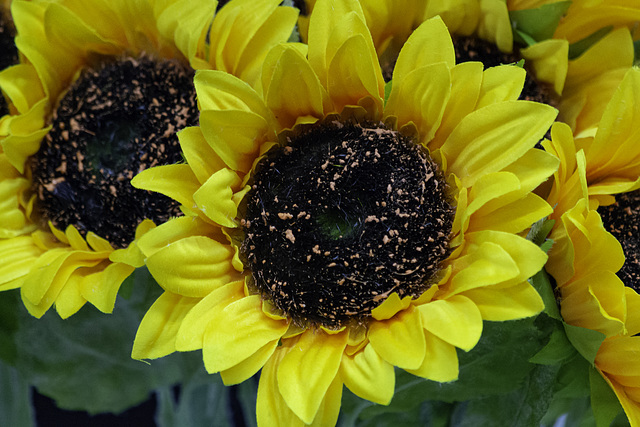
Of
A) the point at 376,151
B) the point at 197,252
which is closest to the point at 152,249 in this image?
the point at 197,252

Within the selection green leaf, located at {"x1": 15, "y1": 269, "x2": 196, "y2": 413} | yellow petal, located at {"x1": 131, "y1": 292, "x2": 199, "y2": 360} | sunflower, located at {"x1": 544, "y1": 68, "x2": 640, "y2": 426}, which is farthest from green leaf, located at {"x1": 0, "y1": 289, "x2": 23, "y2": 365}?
sunflower, located at {"x1": 544, "y1": 68, "x2": 640, "y2": 426}

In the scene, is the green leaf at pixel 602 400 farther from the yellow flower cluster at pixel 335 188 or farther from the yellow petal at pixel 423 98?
the yellow petal at pixel 423 98

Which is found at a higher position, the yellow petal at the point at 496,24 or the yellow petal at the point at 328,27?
the yellow petal at the point at 328,27

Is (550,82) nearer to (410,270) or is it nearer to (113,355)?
(410,270)

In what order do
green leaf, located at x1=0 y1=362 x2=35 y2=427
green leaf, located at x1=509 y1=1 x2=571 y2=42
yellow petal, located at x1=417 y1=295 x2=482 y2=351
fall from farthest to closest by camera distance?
green leaf, located at x1=0 y1=362 x2=35 y2=427
green leaf, located at x1=509 y1=1 x2=571 y2=42
yellow petal, located at x1=417 y1=295 x2=482 y2=351

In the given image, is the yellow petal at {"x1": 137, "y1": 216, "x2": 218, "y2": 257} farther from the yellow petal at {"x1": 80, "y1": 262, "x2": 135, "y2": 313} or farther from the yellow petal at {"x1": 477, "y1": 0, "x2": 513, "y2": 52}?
the yellow petal at {"x1": 477, "y1": 0, "x2": 513, "y2": 52}

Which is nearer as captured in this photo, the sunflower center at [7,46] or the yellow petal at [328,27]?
the yellow petal at [328,27]

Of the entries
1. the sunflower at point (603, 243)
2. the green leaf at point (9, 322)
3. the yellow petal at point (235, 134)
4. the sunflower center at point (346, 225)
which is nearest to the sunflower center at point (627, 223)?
the sunflower at point (603, 243)
